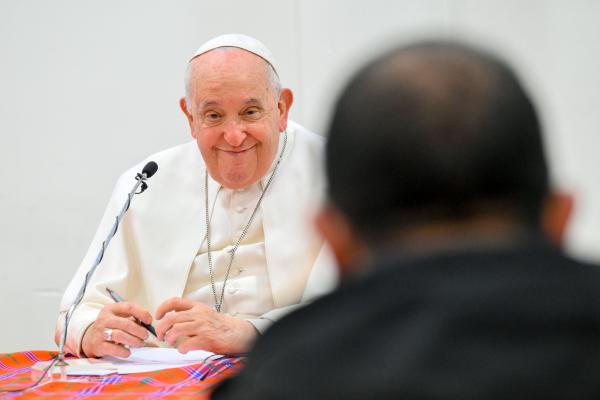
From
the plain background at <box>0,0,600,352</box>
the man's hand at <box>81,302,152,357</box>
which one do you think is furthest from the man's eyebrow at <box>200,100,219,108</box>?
the plain background at <box>0,0,600,352</box>

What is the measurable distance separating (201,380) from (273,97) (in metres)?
1.59

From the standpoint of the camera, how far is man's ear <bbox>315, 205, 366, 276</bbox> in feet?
3.80

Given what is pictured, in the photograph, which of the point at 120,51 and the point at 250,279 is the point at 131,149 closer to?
the point at 120,51

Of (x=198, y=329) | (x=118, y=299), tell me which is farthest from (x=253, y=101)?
(x=198, y=329)

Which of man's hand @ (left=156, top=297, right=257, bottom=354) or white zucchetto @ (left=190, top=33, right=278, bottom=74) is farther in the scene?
white zucchetto @ (left=190, top=33, right=278, bottom=74)

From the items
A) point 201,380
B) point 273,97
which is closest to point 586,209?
point 273,97

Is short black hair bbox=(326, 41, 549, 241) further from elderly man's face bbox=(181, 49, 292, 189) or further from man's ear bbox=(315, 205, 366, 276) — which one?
elderly man's face bbox=(181, 49, 292, 189)

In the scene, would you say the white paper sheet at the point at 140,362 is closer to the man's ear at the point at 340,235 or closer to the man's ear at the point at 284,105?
the man's ear at the point at 284,105

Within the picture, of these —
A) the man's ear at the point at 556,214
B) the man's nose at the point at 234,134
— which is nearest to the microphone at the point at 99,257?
the man's nose at the point at 234,134

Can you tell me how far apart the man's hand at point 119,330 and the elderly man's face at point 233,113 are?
3.01 ft

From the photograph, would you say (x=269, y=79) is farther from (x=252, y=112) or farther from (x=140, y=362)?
(x=140, y=362)

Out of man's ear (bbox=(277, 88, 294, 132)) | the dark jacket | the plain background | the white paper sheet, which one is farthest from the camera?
the plain background

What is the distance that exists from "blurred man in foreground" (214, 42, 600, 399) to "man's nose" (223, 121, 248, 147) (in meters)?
2.68

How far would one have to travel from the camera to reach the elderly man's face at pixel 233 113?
3.83 metres
